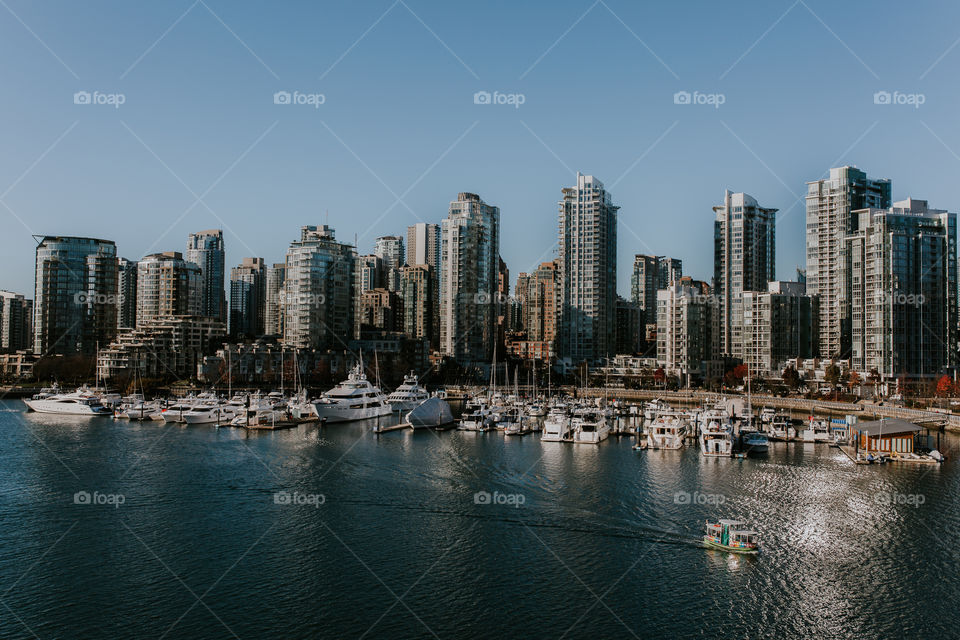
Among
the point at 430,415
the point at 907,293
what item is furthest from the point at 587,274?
the point at 430,415

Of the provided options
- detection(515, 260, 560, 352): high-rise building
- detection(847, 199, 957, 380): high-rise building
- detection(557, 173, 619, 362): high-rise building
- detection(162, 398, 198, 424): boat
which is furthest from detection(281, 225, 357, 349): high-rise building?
detection(847, 199, 957, 380): high-rise building

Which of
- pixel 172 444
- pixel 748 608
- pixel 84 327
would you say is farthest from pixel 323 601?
pixel 84 327

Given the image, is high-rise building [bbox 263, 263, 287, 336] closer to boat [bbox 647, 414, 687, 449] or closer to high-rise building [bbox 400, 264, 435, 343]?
high-rise building [bbox 400, 264, 435, 343]

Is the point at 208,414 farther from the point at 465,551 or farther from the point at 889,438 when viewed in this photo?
the point at 889,438

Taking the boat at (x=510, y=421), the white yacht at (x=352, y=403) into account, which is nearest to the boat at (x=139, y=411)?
the white yacht at (x=352, y=403)

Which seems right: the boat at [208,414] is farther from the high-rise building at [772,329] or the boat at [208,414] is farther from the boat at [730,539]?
the high-rise building at [772,329]
